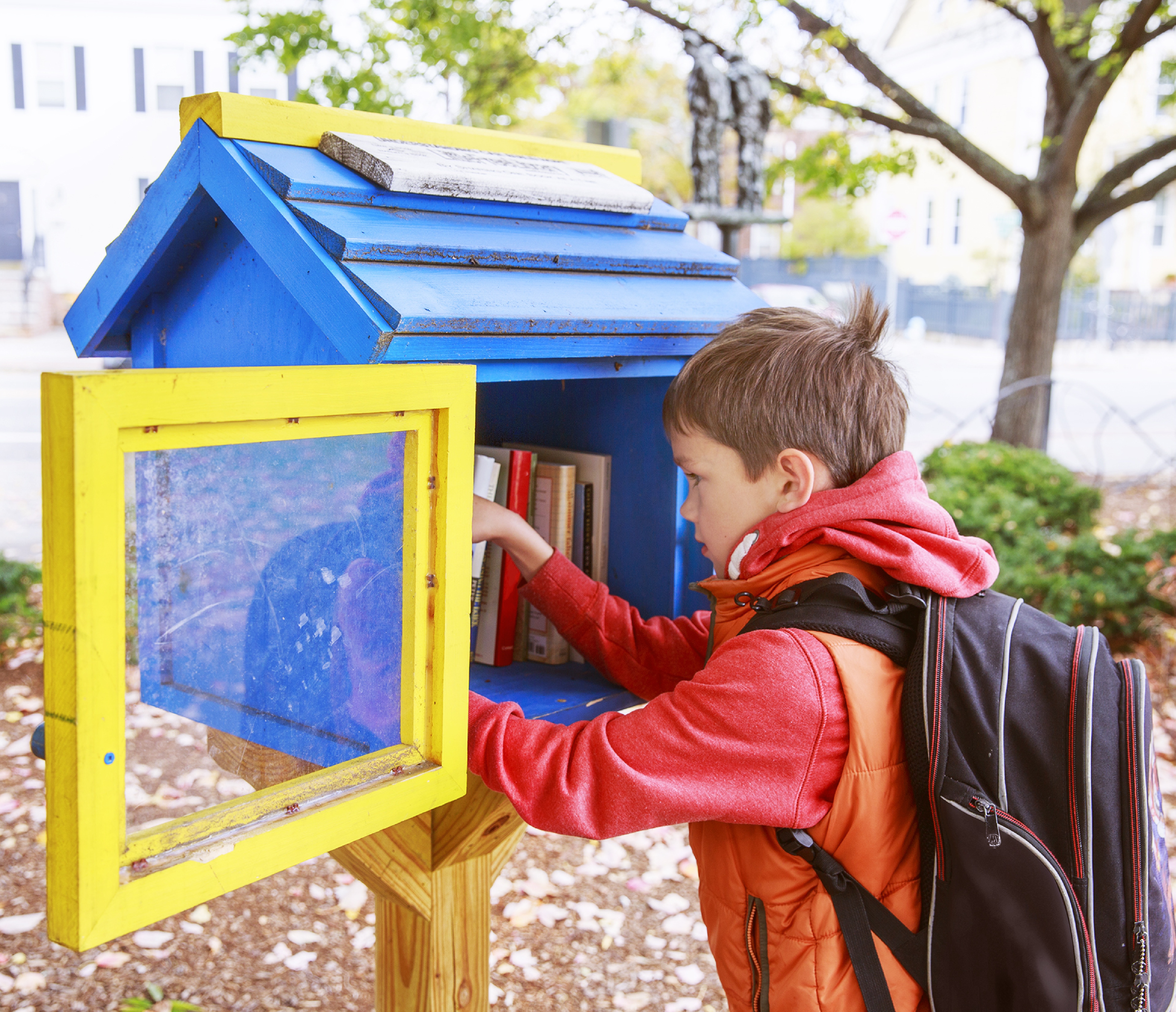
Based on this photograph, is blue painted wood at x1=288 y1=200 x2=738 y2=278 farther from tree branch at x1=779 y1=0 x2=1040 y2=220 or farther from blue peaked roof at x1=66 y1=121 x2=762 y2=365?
tree branch at x1=779 y1=0 x2=1040 y2=220

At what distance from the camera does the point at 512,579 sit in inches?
78.2

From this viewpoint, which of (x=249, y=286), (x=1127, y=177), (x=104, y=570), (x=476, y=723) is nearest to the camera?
(x=104, y=570)

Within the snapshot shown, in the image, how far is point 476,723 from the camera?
4.41 feet

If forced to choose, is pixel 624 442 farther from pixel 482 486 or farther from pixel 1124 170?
pixel 1124 170

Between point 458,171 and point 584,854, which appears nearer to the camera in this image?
point 458,171

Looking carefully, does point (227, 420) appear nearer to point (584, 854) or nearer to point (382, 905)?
point (382, 905)

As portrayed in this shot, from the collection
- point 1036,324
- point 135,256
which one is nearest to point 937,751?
point 135,256

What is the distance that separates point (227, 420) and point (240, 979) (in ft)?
7.89

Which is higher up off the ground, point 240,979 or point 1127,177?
point 1127,177

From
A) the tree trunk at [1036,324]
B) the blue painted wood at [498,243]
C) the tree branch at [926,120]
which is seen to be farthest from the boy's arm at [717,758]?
the tree trunk at [1036,324]

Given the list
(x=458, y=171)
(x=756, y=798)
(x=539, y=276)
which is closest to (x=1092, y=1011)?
(x=756, y=798)

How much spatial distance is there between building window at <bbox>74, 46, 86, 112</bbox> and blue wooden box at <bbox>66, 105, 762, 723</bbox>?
10.5 metres

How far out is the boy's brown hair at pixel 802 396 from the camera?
146 cm

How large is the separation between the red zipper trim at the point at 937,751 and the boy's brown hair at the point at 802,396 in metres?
0.30
